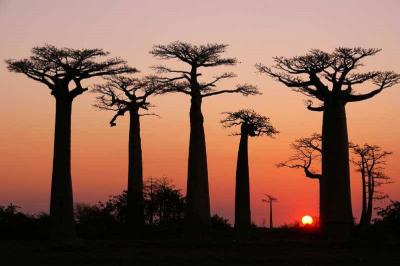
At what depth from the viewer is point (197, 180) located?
2978cm

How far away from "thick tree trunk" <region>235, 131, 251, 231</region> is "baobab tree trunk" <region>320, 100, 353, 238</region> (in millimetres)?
4212

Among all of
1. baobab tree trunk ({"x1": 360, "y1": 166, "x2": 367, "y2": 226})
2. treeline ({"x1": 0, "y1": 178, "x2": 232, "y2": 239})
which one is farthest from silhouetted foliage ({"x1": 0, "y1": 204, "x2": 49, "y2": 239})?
baobab tree trunk ({"x1": 360, "y1": 166, "x2": 367, "y2": 226})

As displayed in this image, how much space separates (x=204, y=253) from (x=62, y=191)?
510 cm

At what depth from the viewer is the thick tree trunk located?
29484 mm

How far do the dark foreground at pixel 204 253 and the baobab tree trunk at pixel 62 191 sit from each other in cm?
53

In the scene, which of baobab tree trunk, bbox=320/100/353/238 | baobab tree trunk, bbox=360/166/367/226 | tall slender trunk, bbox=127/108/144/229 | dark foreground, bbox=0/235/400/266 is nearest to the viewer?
dark foreground, bbox=0/235/400/266

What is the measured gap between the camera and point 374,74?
86.5 ft

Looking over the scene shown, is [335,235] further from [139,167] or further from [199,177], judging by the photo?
[139,167]

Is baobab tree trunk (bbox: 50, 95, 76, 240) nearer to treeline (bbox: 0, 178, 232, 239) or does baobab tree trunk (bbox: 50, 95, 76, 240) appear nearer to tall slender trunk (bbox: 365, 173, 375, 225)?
treeline (bbox: 0, 178, 232, 239)

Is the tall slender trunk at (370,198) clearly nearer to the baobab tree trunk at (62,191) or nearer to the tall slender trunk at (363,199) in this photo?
the tall slender trunk at (363,199)

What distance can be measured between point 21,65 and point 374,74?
10.9 m

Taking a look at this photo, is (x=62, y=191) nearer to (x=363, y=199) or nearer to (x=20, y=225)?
(x=20, y=225)

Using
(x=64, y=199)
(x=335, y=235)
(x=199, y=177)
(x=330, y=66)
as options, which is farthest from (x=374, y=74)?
(x=64, y=199)

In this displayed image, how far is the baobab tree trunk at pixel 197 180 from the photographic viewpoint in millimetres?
29531
